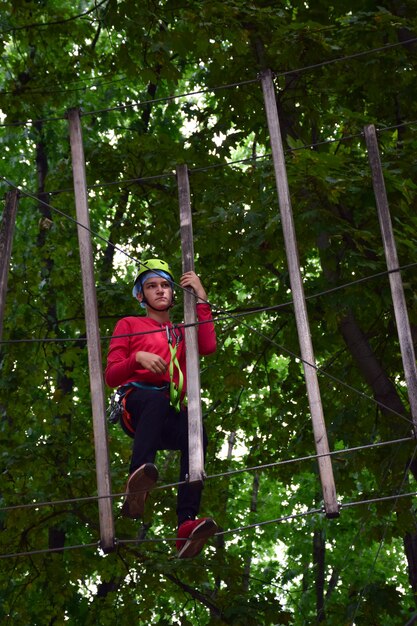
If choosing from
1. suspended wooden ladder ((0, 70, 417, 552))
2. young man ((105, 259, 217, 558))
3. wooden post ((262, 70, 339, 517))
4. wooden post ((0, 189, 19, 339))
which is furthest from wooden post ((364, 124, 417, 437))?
wooden post ((0, 189, 19, 339))

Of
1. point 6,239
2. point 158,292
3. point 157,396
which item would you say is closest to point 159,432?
point 157,396

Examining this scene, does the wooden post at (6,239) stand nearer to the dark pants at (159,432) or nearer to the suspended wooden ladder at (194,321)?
the suspended wooden ladder at (194,321)

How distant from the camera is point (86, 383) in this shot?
11.1m

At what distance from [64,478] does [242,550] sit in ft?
16.7

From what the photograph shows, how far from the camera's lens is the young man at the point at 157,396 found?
5660 millimetres

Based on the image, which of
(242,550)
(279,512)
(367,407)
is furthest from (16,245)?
(279,512)

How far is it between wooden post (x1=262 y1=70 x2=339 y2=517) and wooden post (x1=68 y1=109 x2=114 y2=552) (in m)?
0.98

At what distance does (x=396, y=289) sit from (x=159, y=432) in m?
1.38

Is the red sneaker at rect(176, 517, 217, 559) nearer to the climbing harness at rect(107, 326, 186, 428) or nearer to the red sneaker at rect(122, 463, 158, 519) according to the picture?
the red sneaker at rect(122, 463, 158, 519)

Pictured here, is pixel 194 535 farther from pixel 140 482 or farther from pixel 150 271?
pixel 150 271

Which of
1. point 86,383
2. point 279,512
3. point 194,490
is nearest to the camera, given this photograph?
point 194,490

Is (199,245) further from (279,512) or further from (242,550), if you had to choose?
(279,512)

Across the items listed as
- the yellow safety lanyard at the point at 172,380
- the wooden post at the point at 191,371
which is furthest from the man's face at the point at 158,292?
the wooden post at the point at 191,371

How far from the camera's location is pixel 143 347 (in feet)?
19.8
